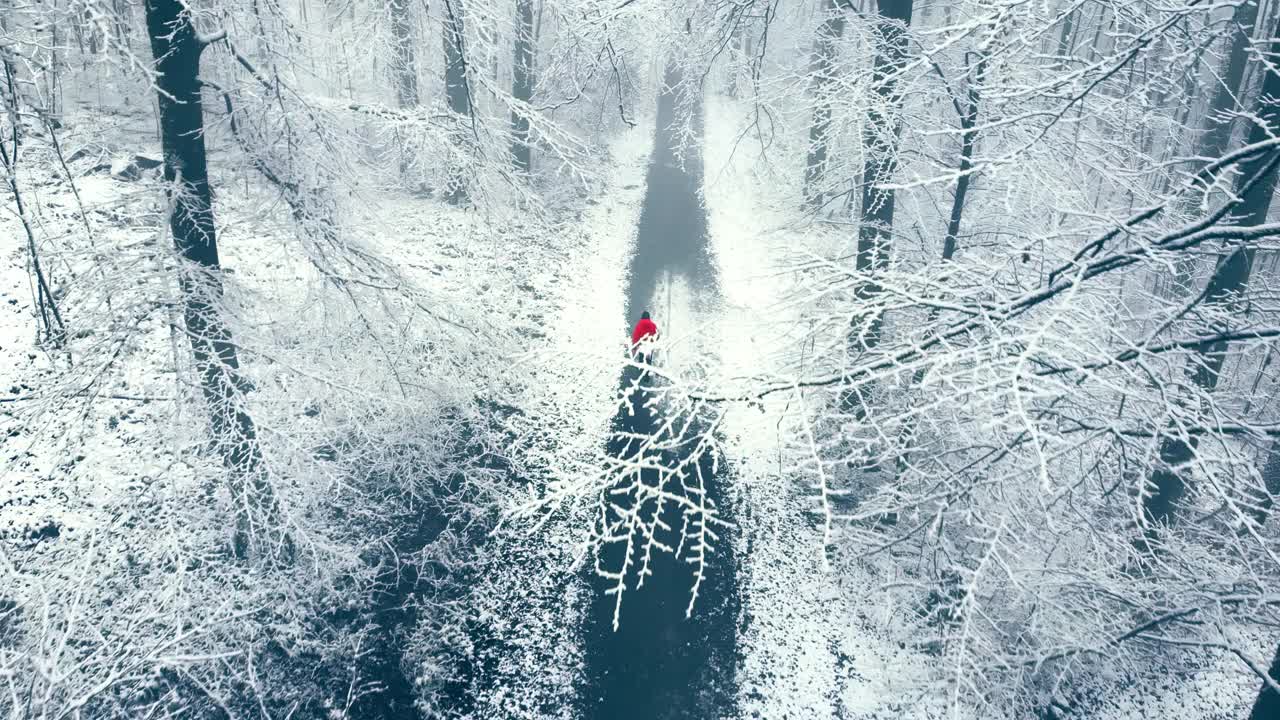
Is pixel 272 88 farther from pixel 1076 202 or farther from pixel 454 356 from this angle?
pixel 1076 202

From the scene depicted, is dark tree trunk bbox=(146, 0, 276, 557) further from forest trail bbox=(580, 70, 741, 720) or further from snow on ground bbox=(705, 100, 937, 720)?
snow on ground bbox=(705, 100, 937, 720)

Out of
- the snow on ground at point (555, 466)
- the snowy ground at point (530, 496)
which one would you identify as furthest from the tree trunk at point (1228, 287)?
the snow on ground at point (555, 466)

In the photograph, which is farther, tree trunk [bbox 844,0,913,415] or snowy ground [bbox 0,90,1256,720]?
tree trunk [bbox 844,0,913,415]

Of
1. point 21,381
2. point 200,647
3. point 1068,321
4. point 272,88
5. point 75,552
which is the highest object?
point 272,88

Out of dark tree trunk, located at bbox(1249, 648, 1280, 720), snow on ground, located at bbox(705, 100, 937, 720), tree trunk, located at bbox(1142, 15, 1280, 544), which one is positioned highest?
tree trunk, located at bbox(1142, 15, 1280, 544)

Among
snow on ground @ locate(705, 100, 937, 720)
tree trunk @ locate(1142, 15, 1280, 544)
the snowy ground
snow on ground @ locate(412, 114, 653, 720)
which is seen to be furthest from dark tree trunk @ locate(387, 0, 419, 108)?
tree trunk @ locate(1142, 15, 1280, 544)

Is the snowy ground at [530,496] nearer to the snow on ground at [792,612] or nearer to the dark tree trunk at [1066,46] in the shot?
the snow on ground at [792,612]

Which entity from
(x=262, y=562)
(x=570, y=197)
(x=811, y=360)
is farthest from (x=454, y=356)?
(x=570, y=197)
